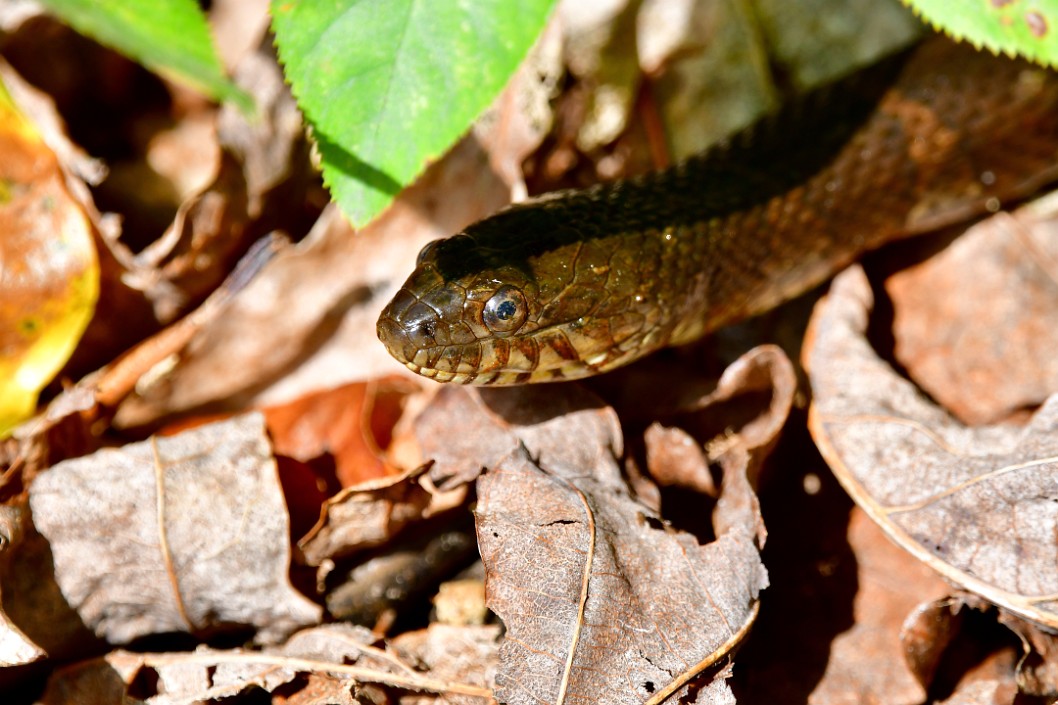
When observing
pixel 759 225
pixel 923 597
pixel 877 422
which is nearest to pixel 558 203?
pixel 759 225

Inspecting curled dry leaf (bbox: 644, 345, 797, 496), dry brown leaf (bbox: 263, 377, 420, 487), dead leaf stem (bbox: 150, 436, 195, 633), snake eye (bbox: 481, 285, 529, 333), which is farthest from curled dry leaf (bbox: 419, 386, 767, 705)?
dead leaf stem (bbox: 150, 436, 195, 633)

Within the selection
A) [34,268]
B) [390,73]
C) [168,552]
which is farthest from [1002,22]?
[34,268]

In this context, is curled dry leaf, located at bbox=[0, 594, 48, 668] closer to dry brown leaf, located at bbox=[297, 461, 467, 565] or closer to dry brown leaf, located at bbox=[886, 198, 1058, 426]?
dry brown leaf, located at bbox=[297, 461, 467, 565]

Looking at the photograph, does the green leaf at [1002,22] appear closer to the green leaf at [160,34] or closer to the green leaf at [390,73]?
the green leaf at [390,73]

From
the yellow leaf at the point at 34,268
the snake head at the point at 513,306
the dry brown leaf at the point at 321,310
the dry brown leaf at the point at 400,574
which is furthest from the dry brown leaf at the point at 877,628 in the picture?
the yellow leaf at the point at 34,268

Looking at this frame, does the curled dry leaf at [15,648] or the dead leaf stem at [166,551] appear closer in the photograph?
the curled dry leaf at [15,648]

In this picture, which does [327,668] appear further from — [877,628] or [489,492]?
[877,628]

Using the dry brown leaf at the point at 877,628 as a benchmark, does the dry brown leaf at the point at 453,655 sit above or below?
above
